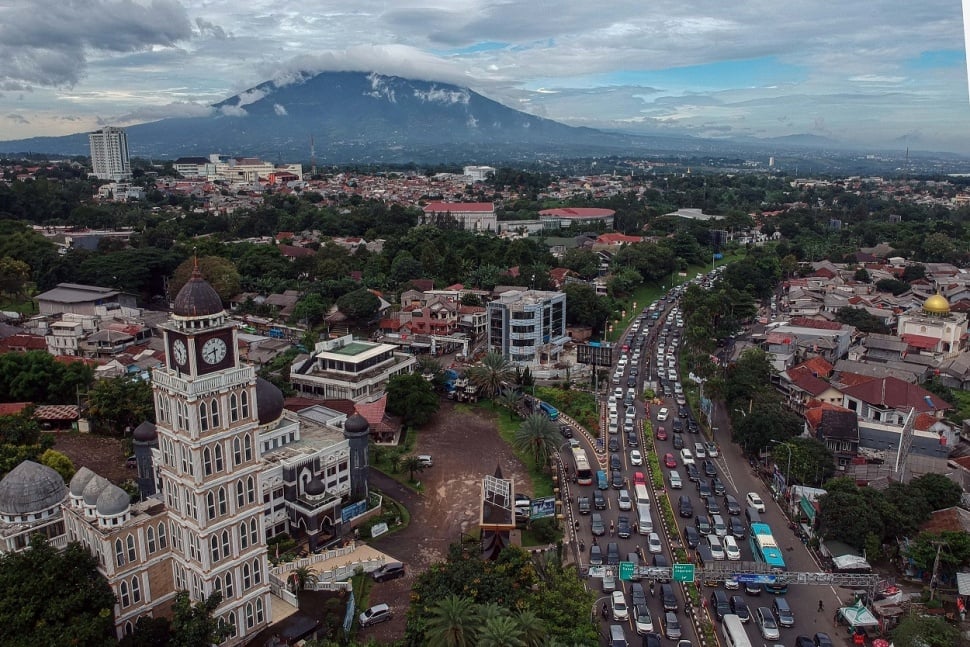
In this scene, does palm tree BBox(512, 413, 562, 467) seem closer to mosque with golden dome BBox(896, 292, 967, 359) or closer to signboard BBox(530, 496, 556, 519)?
signboard BBox(530, 496, 556, 519)

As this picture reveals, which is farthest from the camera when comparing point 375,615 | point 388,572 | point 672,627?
point 388,572

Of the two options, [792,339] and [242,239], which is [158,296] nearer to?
[242,239]

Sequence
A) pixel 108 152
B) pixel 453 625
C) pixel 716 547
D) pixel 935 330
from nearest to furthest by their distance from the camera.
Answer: pixel 453 625
pixel 716 547
pixel 935 330
pixel 108 152

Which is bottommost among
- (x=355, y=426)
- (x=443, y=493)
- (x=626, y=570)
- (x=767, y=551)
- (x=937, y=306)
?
(x=443, y=493)

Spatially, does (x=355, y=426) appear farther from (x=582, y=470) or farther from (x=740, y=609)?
(x=740, y=609)

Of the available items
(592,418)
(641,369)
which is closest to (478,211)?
(641,369)

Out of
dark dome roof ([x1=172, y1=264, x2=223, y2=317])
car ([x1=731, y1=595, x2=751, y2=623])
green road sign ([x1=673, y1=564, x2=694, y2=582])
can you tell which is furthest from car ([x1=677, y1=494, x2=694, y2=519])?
dark dome roof ([x1=172, y1=264, x2=223, y2=317])

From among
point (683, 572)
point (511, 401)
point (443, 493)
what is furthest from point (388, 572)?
point (511, 401)
